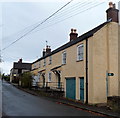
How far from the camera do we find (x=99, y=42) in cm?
1681

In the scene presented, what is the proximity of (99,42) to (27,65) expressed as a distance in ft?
204

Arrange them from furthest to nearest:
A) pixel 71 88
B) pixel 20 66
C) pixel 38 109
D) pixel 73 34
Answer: pixel 20 66 → pixel 73 34 → pixel 71 88 → pixel 38 109

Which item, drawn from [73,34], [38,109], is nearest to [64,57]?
[73,34]

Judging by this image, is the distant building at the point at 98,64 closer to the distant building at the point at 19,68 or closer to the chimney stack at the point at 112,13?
the chimney stack at the point at 112,13

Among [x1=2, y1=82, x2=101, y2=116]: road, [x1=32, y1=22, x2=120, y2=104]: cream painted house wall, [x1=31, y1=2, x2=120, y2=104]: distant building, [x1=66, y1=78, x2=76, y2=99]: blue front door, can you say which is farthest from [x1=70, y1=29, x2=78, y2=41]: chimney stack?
[x1=2, y1=82, x2=101, y2=116]: road

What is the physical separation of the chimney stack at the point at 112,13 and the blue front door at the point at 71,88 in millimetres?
6821

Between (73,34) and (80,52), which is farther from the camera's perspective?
(73,34)

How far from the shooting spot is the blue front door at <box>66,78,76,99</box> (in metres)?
19.2

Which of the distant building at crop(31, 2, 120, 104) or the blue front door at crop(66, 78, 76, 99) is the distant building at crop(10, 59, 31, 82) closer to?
the blue front door at crop(66, 78, 76, 99)

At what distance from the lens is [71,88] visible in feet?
64.8

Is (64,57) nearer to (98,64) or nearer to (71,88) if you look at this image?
(71,88)

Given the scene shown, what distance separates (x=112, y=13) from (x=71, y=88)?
8151 millimetres

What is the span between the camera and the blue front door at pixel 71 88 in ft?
63.0

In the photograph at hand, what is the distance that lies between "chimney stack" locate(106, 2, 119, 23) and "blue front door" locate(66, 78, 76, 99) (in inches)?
269
